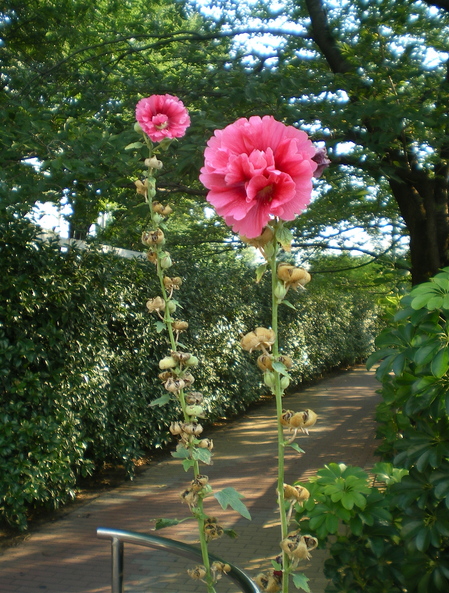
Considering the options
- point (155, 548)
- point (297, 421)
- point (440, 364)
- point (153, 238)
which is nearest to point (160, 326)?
point (153, 238)

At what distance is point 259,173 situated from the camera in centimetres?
119

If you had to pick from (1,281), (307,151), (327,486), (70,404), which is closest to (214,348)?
(70,404)

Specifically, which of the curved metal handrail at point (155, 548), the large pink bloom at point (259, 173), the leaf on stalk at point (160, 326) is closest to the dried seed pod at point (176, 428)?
the leaf on stalk at point (160, 326)

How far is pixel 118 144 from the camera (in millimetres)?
5977

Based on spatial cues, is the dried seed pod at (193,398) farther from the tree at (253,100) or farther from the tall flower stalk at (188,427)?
the tree at (253,100)

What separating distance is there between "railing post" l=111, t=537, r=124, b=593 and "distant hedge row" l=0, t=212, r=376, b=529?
425cm

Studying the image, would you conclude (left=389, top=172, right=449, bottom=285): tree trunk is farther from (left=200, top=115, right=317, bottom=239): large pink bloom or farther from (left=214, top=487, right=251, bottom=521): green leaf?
(left=200, top=115, right=317, bottom=239): large pink bloom

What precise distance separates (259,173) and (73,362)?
19.8 ft

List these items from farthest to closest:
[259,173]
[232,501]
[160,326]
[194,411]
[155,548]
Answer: [155,548] < [160,326] < [194,411] < [232,501] < [259,173]

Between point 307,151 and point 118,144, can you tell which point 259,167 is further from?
point 118,144

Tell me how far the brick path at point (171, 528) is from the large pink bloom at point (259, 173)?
312 cm

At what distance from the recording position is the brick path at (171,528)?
17.4ft

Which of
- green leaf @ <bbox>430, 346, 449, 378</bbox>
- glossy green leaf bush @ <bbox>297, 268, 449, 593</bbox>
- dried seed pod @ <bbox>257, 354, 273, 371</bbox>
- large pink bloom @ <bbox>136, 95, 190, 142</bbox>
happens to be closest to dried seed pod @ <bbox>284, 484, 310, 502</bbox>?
dried seed pod @ <bbox>257, 354, 273, 371</bbox>

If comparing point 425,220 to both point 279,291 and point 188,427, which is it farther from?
point 279,291
